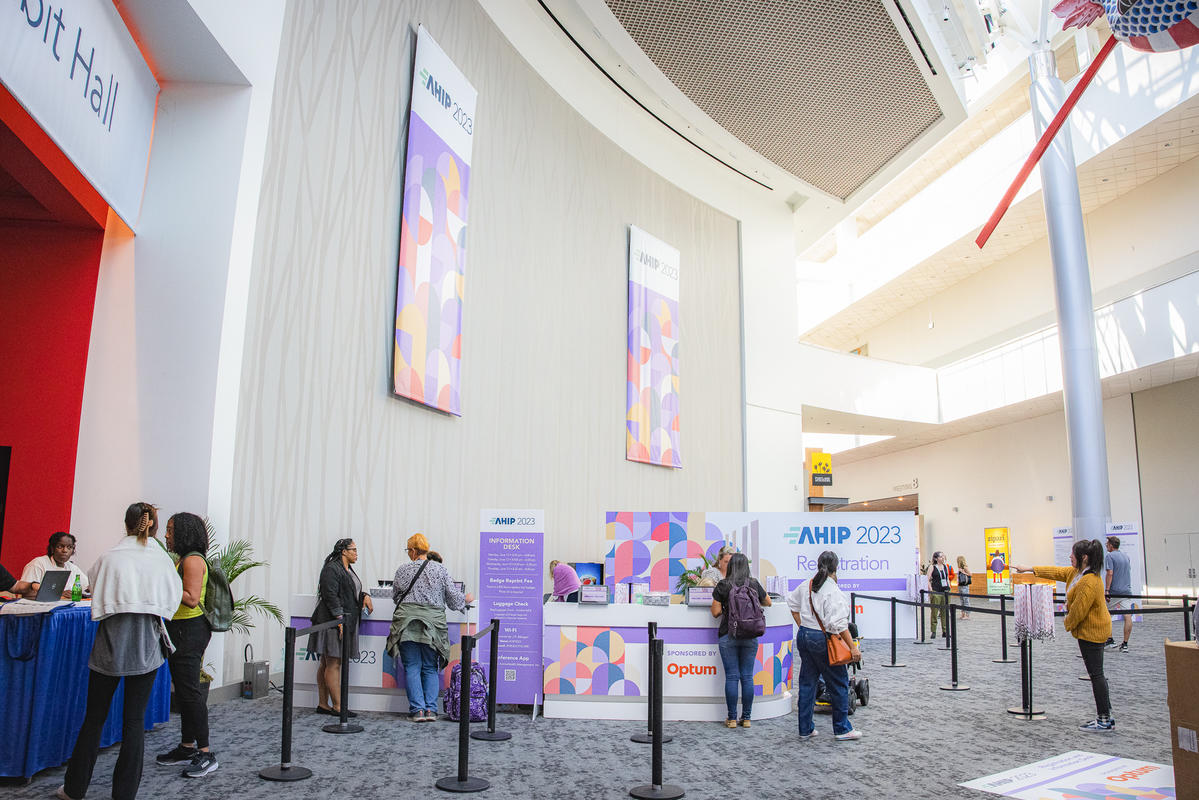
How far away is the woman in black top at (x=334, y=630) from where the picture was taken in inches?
237

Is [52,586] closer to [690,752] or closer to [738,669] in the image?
[690,752]

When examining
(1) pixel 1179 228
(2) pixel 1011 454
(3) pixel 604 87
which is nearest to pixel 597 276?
(3) pixel 604 87

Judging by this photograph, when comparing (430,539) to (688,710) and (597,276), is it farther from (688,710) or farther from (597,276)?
(597,276)

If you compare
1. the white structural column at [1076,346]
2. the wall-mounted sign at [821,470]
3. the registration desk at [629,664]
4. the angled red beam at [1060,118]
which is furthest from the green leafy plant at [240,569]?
the wall-mounted sign at [821,470]

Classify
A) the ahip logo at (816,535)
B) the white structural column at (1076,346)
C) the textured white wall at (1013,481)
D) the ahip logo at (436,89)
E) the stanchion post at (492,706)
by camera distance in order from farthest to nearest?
1. the textured white wall at (1013,481)
2. the white structural column at (1076,346)
3. the ahip logo at (816,535)
4. the ahip logo at (436,89)
5. the stanchion post at (492,706)

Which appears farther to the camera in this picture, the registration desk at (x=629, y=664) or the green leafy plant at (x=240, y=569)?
the registration desk at (x=629, y=664)

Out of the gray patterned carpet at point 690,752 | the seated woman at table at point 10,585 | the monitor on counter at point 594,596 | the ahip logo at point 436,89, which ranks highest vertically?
the ahip logo at point 436,89

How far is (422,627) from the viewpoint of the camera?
6.05 meters

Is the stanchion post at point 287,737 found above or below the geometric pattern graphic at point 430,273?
below

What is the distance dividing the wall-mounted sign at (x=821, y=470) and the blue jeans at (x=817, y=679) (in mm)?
13708

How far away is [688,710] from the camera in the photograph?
6285 millimetres

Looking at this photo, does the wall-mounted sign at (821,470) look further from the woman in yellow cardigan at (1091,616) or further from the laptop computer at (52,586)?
the laptop computer at (52,586)

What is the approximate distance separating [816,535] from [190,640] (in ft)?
30.4

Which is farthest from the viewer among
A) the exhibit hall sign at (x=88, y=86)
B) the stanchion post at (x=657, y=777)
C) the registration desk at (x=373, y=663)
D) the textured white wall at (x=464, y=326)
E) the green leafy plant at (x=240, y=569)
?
the textured white wall at (x=464, y=326)
